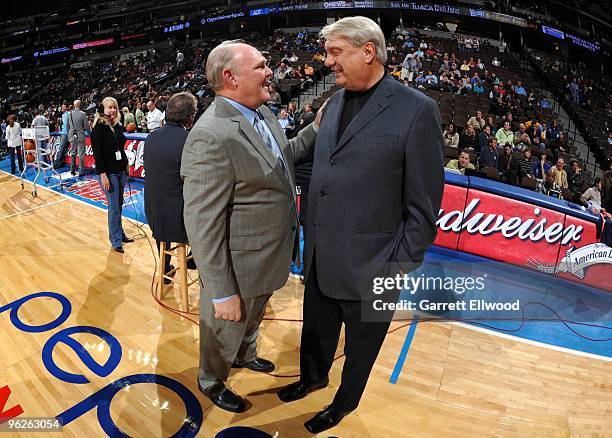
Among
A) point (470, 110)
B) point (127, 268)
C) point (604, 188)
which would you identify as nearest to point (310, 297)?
point (127, 268)

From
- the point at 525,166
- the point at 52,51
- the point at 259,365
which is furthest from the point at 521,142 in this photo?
the point at 52,51

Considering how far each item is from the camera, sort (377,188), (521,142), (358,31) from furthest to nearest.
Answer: (521,142) < (377,188) < (358,31)

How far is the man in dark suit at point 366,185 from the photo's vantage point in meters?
1.55

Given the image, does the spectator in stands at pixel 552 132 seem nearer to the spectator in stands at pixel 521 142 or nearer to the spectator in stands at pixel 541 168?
the spectator in stands at pixel 521 142

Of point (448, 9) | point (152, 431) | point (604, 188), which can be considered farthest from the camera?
point (448, 9)

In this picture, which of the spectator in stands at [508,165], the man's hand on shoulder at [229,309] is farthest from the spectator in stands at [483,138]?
the man's hand on shoulder at [229,309]

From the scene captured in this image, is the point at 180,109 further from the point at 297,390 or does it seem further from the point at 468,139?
the point at 468,139

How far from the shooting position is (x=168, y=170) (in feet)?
9.71

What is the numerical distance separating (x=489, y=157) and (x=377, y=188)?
6.48m

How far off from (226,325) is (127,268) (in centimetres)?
250

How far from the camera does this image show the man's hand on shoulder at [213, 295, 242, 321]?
1.83m

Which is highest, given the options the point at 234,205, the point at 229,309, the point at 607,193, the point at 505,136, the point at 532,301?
the point at 234,205

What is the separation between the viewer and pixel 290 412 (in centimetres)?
230

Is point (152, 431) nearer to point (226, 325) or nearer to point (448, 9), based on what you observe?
point (226, 325)
